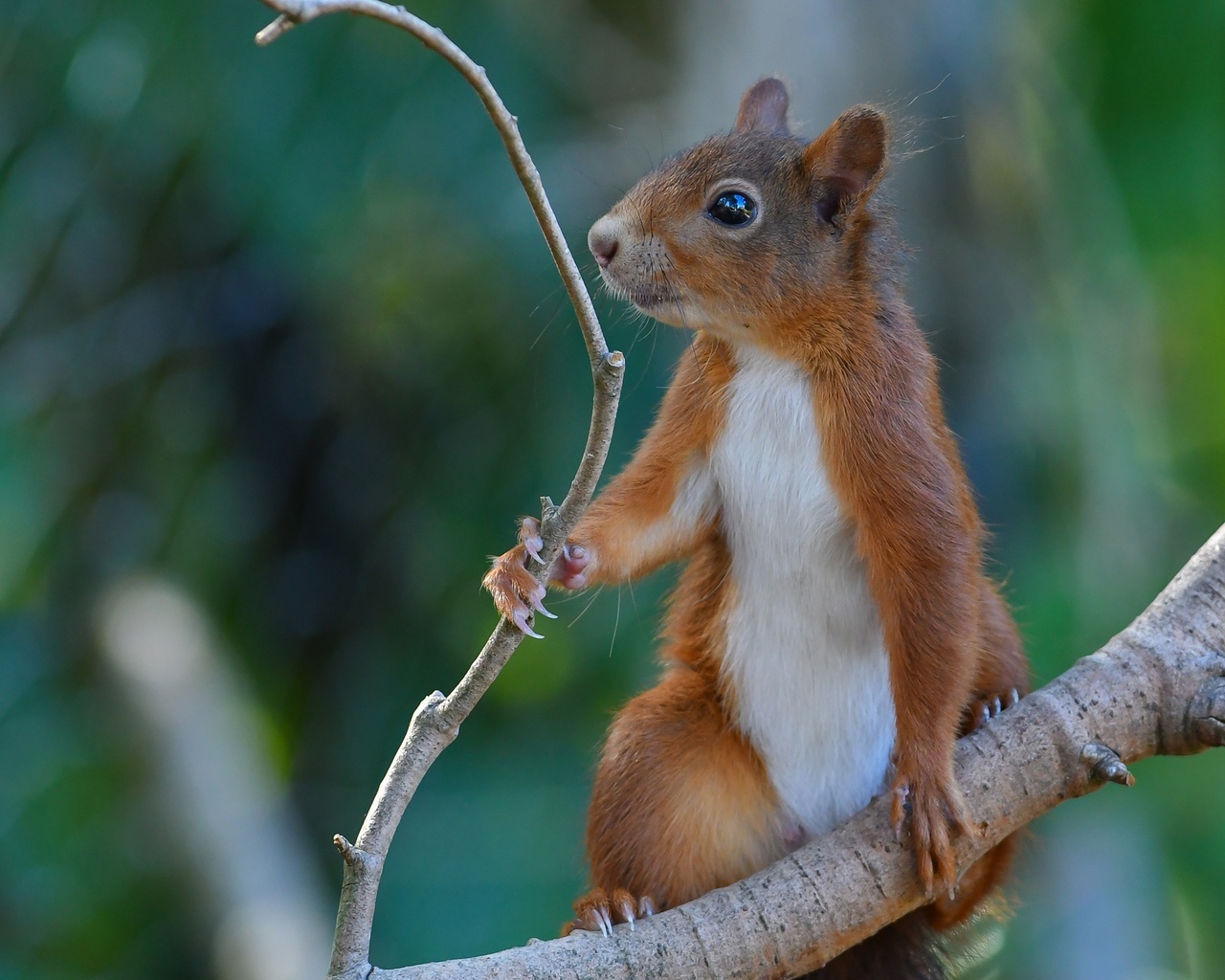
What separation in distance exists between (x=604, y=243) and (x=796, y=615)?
2.41 feet

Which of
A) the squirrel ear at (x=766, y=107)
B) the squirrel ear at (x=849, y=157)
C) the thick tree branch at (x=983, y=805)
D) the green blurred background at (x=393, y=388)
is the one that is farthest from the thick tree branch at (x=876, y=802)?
the green blurred background at (x=393, y=388)

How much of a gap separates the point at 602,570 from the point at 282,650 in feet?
7.67

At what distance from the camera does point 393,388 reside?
4.22m

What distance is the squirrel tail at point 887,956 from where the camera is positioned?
7.58 ft

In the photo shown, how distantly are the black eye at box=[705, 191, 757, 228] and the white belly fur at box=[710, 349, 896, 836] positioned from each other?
230 mm

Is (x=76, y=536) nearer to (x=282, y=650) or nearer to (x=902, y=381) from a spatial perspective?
(x=282, y=650)

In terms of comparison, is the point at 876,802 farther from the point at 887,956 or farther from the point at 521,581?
the point at 521,581

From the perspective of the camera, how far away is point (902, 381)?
2135 millimetres

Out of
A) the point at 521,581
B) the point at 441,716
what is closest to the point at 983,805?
the point at 521,581

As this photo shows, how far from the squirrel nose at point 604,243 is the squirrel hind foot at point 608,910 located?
104cm

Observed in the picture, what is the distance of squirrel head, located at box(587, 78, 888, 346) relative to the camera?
2191 mm

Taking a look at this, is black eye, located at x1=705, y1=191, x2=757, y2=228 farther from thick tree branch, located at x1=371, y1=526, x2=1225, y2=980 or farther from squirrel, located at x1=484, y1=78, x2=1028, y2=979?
thick tree branch, located at x1=371, y1=526, x2=1225, y2=980

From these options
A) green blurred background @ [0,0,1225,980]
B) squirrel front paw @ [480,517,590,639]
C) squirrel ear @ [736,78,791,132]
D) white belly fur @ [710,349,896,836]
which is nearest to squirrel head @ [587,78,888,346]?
white belly fur @ [710,349,896,836]

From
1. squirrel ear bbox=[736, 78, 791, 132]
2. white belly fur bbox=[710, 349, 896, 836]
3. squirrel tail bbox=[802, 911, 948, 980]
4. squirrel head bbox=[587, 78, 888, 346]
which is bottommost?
squirrel tail bbox=[802, 911, 948, 980]
